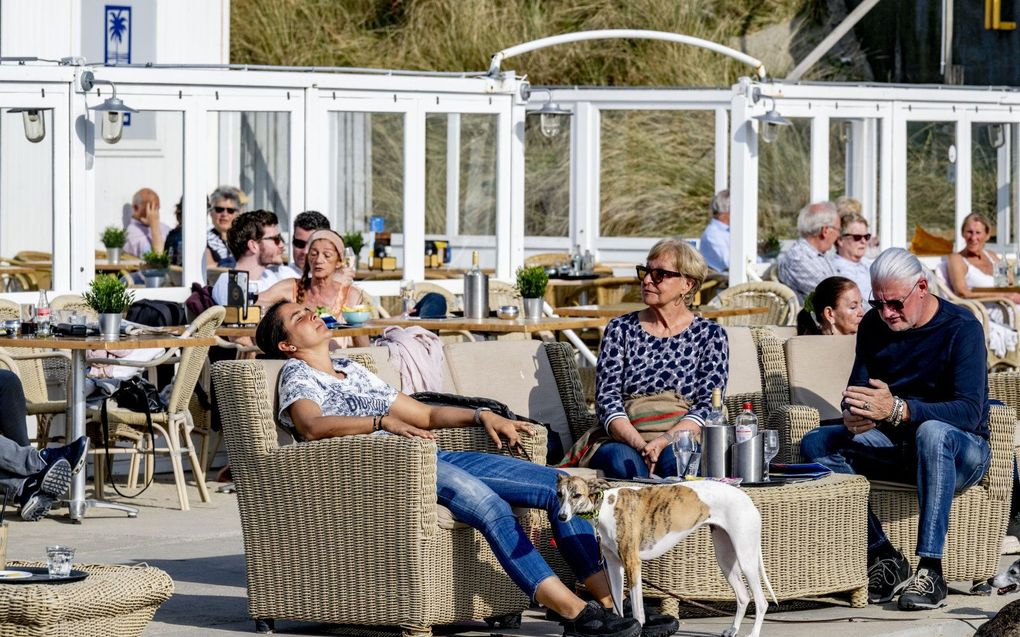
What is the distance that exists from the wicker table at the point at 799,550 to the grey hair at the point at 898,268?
687 mm

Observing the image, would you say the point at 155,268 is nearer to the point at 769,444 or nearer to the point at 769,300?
the point at 769,300

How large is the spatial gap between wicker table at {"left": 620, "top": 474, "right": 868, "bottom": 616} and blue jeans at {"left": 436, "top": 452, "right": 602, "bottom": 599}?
299mm

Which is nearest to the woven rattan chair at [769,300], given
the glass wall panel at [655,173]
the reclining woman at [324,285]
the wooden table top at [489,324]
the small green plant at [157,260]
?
the wooden table top at [489,324]

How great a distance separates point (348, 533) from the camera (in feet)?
18.4

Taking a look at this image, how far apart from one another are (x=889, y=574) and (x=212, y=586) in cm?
225

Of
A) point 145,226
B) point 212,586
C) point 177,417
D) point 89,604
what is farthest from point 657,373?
point 145,226

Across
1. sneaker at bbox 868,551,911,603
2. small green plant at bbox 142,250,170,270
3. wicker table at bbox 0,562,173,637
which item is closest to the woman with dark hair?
sneaker at bbox 868,551,911,603

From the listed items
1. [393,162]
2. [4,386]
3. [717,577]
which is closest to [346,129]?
[393,162]

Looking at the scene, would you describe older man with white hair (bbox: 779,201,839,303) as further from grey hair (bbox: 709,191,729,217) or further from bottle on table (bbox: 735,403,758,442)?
bottle on table (bbox: 735,403,758,442)

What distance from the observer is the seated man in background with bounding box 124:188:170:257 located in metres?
14.4

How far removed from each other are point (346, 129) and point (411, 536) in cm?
785

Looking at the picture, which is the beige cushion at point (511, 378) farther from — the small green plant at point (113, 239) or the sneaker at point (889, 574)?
the small green plant at point (113, 239)

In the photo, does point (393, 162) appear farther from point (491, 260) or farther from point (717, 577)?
point (717, 577)

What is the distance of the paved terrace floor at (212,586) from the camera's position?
5.73 metres
